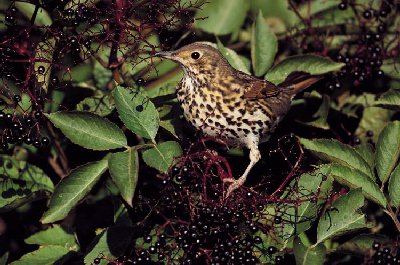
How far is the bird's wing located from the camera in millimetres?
3815

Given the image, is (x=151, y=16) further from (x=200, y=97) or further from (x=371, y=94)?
(x=371, y=94)

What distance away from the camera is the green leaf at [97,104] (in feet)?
11.5

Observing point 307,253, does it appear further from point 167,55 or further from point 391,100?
point 167,55

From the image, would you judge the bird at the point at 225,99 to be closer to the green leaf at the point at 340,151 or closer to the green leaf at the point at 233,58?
the green leaf at the point at 233,58

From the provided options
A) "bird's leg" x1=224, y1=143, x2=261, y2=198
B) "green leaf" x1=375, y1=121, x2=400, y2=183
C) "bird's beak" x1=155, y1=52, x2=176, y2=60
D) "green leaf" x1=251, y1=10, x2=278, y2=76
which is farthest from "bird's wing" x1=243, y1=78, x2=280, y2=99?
"green leaf" x1=375, y1=121, x2=400, y2=183

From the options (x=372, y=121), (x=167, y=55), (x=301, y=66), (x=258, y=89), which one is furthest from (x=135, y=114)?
(x=372, y=121)

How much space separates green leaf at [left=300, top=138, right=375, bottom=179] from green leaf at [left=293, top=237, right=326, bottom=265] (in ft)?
1.60

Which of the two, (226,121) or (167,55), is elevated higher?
(167,55)

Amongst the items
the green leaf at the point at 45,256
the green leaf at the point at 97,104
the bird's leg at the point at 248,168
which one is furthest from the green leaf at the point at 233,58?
the green leaf at the point at 45,256

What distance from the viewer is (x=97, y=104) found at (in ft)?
11.7

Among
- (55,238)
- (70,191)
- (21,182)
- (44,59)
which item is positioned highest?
(44,59)

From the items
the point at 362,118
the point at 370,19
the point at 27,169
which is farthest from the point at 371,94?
the point at 27,169

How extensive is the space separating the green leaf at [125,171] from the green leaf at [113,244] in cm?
38

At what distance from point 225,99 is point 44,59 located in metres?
1.00
